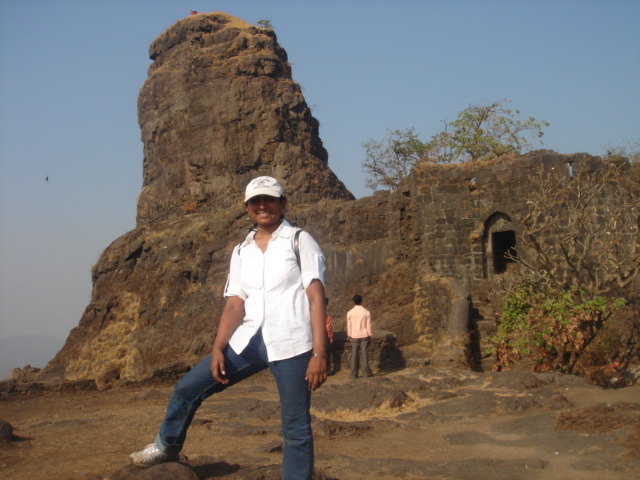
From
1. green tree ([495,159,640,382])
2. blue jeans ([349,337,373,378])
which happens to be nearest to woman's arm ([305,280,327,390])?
green tree ([495,159,640,382])

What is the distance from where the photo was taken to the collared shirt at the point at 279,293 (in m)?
3.87

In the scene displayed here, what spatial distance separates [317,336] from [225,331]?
24.6 inches

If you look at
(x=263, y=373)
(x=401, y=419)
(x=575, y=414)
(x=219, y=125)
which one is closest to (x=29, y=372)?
(x=219, y=125)

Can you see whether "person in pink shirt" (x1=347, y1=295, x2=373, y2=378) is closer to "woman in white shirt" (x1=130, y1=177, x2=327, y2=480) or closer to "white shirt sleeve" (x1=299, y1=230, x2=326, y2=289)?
"woman in white shirt" (x1=130, y1=177, x2=327, y2=480)

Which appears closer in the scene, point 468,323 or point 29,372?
point 468,323

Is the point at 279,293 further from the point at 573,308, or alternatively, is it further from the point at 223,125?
the point at 223,125

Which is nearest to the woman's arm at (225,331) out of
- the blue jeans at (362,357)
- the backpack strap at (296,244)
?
the backpack strap at (296,244)

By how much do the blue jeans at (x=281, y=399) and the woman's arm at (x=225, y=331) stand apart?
0.05 m

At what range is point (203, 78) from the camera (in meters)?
24.7

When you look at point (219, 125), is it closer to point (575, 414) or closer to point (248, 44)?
point (248, 44)

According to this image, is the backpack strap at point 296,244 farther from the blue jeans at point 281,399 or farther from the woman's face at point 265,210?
the blue jeans at point 281,399

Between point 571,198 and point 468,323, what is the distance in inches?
138

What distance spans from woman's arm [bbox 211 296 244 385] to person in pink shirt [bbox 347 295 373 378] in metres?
8.27

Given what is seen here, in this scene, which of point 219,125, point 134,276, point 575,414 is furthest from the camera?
point 219,125
